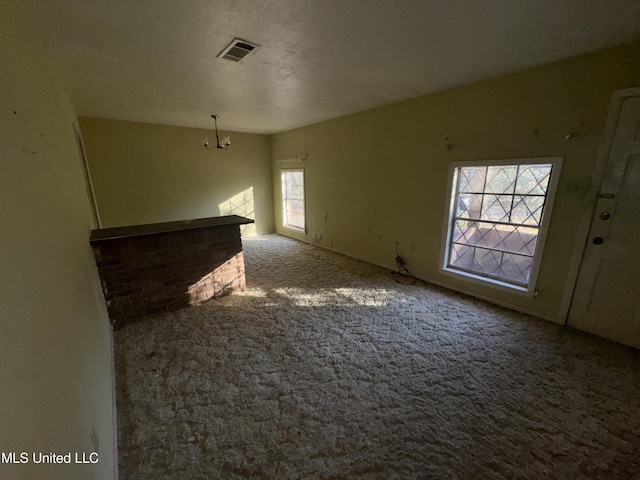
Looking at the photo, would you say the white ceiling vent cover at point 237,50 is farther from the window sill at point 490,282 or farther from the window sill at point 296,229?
the window sill at point 296,229

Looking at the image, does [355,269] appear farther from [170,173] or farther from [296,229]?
[170,173]

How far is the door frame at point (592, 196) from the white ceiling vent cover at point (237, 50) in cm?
288

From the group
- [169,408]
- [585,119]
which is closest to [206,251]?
[169,408]

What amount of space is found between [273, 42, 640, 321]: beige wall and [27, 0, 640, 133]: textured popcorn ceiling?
0.69ft

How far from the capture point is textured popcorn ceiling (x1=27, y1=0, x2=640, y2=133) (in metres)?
1.54

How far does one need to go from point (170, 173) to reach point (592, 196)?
246 inches

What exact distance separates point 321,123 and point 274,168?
2.00m

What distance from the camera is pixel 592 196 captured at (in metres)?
2.22

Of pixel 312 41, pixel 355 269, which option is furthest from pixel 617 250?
pixel 312 41

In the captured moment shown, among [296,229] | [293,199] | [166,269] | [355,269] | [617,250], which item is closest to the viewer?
[617,250]

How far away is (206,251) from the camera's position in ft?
9.98

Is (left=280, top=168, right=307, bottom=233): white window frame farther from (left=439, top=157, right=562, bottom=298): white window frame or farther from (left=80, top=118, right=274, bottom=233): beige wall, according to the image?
(left=439, top=157, right=562, bottom=298): white window frame

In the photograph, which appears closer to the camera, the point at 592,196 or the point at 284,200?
the point at 592,196

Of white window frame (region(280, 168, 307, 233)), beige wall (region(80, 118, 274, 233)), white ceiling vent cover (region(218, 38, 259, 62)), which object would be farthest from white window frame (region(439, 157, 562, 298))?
beige wall (region(80, 118, 274, 233))
